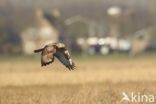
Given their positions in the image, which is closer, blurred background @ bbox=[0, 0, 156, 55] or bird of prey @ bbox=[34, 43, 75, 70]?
bird of prey @ bbox=[34, 43, 75, 70]

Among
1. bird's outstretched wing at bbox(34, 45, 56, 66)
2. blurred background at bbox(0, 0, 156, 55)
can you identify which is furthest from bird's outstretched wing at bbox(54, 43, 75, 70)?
blurred background at bbox(0, 0, 156, 55)

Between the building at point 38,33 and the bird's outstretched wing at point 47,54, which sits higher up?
the building at point 38,33

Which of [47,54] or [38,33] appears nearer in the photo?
[47,54]

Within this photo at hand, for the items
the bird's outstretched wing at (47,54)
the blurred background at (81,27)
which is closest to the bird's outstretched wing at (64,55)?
the bird's outstretched wing at (47,54)

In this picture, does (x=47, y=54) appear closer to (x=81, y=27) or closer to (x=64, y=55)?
(x=64, y=55)

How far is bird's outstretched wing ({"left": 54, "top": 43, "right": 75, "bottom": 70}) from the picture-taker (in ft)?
42.8


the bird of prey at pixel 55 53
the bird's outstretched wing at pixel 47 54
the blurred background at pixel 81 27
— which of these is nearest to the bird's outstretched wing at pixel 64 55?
the bird of prey at pixel 55 53

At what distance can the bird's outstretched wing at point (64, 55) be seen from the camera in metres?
13.0

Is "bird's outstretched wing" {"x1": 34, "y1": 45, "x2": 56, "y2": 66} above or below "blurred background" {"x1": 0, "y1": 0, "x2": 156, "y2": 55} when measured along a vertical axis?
below

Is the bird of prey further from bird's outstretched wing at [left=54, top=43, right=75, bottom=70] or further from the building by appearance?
the building

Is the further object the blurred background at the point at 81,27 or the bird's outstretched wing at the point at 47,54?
the blurred background at the point at 81,27

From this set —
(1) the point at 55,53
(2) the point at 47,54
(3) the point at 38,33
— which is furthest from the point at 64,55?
(3) the point at 38,33

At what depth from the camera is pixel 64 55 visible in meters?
13.2

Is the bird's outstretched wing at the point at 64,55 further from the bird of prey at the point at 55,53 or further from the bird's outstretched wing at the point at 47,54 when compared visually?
the bird's outstretched wing at the point at 47,54
